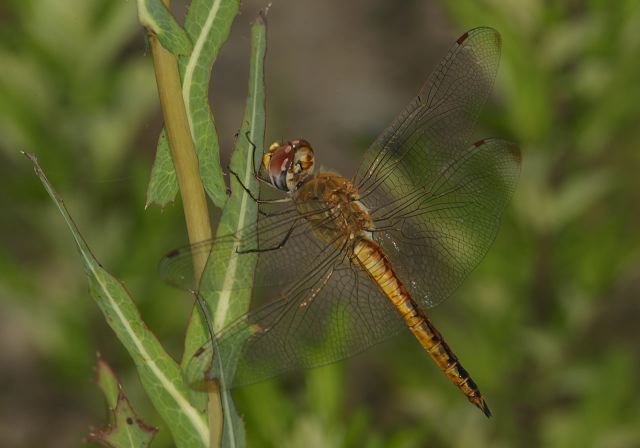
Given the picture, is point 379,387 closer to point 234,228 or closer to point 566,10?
point 566,10

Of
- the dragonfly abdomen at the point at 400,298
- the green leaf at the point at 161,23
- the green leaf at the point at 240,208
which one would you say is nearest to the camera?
the green leaf at the point at 161,23

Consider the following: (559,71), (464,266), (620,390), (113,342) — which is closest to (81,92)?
(113,342)

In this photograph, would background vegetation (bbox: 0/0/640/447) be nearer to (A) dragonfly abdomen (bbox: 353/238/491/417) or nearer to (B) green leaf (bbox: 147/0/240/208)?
(A) dragonfly abdomen (bbox: 353/238/491/417)

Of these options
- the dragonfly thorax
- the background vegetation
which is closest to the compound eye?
the dragonfly thorax

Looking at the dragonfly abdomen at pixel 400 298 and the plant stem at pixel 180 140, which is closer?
the plant stem at pixel 180 140

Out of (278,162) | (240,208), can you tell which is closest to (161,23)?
(240,208)

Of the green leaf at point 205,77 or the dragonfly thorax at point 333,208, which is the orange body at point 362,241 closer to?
the dragonfly thorax at point 333,208

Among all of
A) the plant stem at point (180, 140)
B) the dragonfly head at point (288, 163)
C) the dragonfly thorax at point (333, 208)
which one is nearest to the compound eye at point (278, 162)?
the dragonfly head at point (288, 163)

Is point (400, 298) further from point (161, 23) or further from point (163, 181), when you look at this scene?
point (161, 23)
